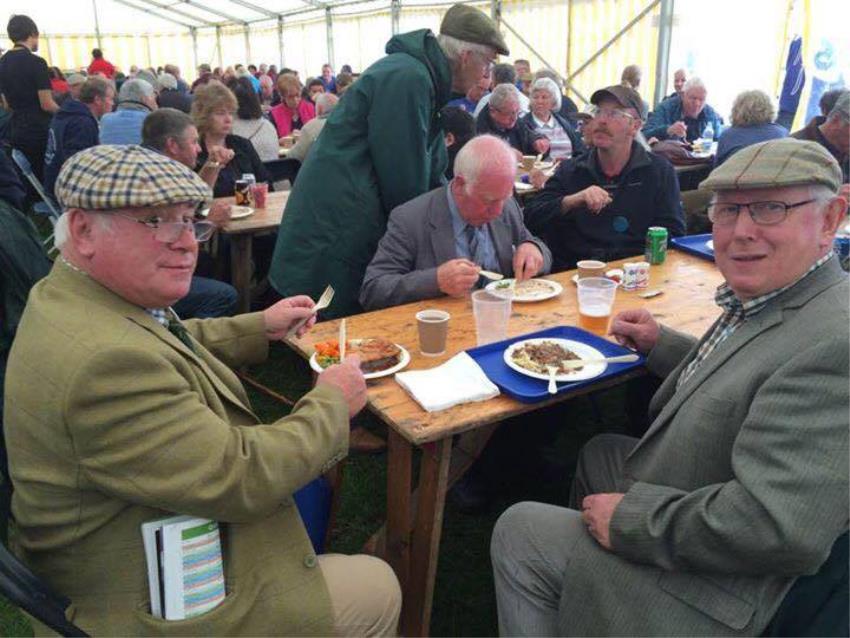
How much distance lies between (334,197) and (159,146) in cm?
152

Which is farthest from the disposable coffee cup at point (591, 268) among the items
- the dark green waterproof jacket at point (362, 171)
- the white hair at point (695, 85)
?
the white hair at point (695, 85)

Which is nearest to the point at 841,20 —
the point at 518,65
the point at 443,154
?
the point at 518,65

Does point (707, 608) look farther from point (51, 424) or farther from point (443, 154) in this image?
point (443, 154)

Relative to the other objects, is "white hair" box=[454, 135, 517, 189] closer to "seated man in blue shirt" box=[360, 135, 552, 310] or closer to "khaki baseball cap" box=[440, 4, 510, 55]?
"seated man in blue shirt" box=[360, 135, 552, 310]

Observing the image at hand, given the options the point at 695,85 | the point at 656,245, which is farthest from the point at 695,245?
the point at 695,85

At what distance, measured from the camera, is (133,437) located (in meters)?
1.23

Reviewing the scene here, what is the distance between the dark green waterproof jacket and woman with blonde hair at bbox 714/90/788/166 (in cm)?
332

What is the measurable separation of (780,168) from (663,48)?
10.7 m

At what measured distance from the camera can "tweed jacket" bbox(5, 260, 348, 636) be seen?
1.23m

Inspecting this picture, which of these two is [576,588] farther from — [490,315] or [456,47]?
[456,47]

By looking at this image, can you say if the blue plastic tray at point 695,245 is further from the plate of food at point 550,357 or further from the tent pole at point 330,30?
the tent pole at point 330,30

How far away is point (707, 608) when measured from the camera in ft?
4.66

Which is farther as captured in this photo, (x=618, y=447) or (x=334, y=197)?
(x=334, y=197)

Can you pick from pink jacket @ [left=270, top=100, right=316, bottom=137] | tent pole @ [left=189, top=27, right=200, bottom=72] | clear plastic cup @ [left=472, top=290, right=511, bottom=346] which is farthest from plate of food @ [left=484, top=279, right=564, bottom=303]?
tent pole @ [left=189, top=27, right=200, bottom=72]
